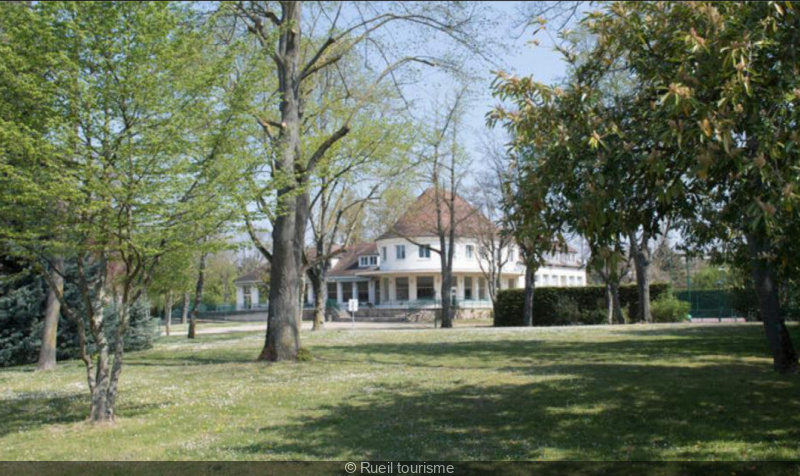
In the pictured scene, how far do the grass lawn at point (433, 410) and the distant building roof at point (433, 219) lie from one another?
24217mm

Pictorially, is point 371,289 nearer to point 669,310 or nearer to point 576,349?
point 669,310

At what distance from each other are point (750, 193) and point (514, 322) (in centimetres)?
3333

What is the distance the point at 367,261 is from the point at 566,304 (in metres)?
35.8

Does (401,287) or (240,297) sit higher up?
(401,287)

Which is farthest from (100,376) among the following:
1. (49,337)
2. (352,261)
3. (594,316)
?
(352,261)

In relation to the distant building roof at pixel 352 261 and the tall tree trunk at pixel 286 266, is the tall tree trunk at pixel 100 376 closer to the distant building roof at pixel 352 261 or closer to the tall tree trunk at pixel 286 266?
the tall tree trunk at pixel 286 266

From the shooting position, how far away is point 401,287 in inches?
2532

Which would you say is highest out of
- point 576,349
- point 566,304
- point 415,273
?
point 415,273

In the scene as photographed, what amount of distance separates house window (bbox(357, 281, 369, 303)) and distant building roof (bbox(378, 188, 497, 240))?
13.8m

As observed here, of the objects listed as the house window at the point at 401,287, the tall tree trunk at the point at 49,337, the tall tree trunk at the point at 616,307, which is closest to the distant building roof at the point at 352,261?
the house window at the point at 401,287

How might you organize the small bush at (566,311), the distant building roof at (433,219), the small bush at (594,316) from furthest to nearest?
the distant building roof at (433,219), the small bush at (566,311), the small bush at (594,316)

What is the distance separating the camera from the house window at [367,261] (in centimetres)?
6881

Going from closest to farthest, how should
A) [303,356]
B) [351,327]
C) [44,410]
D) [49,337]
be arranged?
[44,410], [303,356], [49,337], [351,327]

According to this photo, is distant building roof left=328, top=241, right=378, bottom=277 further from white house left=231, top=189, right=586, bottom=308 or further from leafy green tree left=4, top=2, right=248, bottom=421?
leafy green tree left=4, top=2, right=248, bottom=421
